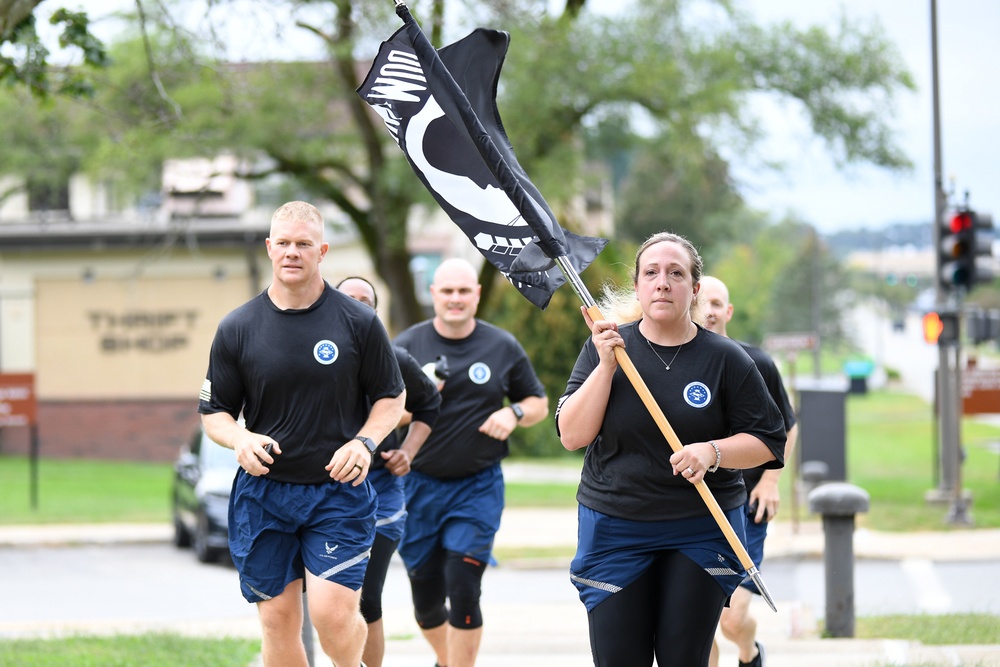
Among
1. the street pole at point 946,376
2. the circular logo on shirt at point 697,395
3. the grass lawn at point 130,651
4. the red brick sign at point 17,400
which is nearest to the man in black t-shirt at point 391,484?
the grass lawn at point 130,651

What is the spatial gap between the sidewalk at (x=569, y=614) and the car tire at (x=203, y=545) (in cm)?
220

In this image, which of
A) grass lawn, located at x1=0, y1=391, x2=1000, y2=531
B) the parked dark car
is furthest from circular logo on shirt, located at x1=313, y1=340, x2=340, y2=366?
grass lawn, located at x1=0, y1=391, x2=1000, y2=531

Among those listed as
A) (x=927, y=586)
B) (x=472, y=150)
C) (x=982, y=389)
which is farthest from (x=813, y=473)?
(x=472, y=150)

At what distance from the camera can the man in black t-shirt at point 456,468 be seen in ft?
22.9

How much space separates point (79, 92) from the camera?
26.2 feet

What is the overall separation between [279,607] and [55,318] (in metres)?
29.1

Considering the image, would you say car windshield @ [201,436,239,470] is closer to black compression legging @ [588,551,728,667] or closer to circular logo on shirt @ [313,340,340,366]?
circular logo on shirt @ [313,340,340,366]

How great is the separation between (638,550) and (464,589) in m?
2.35

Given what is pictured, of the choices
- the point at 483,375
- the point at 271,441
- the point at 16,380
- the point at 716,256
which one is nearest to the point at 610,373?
the point at 271,441

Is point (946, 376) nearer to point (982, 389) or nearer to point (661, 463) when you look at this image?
point (982, 389)

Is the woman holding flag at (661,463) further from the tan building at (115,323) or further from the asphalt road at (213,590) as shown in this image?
the tan building at (115,323)

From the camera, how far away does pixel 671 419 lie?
4602 mm

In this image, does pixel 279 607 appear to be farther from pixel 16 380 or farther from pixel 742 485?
pixel 16 380

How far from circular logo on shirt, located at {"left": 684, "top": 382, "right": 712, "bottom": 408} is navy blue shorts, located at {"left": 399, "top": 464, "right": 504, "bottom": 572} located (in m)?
2.61
